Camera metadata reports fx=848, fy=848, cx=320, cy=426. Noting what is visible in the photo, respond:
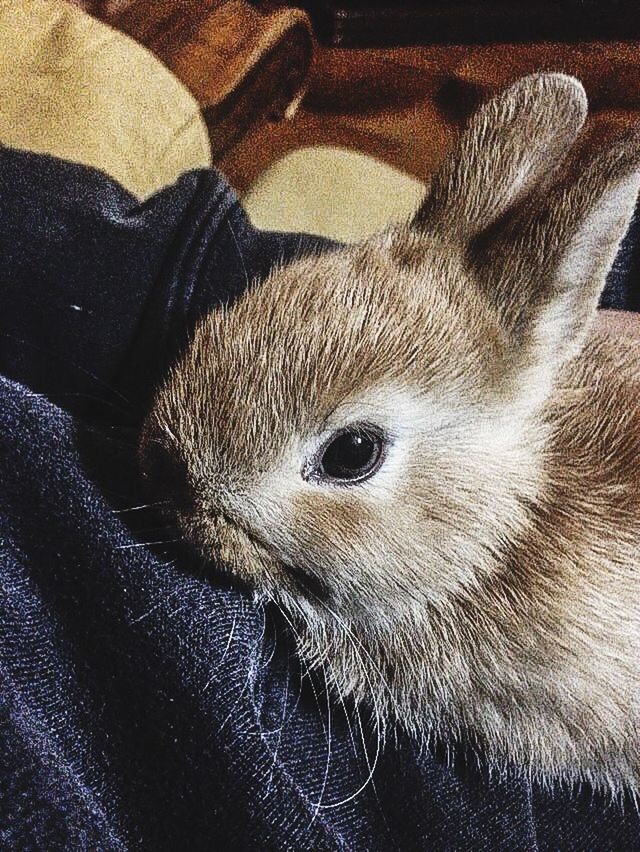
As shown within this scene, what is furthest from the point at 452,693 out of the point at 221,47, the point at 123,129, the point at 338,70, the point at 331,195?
the point at 338,70

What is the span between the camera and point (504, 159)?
69cm

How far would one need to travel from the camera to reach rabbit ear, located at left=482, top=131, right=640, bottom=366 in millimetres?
592

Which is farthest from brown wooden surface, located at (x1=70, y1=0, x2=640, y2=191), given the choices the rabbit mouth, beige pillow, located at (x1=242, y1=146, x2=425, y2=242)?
the rabbit mouth

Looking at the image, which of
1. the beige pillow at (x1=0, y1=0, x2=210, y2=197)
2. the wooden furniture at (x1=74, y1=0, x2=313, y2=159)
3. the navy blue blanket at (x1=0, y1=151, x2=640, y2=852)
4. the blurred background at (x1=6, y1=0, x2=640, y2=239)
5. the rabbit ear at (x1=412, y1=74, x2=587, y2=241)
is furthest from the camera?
the wooden furniture at (x1=74, y1=0, x2=313, y2=159)

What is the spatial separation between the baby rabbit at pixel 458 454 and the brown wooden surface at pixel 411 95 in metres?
1.04

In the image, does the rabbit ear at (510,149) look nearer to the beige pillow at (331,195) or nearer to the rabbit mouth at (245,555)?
the rabbit mouth at (245,555)

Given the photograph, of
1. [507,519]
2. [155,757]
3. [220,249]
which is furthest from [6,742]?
[220,249]

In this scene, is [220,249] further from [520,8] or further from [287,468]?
[520,8]

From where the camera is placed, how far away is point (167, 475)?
629 mm

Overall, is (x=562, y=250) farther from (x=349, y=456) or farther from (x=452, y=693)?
(x=452, y=693)

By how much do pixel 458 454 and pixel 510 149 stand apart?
0.84 ft

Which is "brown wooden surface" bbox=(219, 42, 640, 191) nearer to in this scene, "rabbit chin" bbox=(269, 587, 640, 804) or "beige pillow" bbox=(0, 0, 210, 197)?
"beige pillow" bbox=(0, 0, 210, 197)

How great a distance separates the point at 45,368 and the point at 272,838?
479mm

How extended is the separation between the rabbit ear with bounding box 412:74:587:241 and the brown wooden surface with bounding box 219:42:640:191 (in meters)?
0.99
